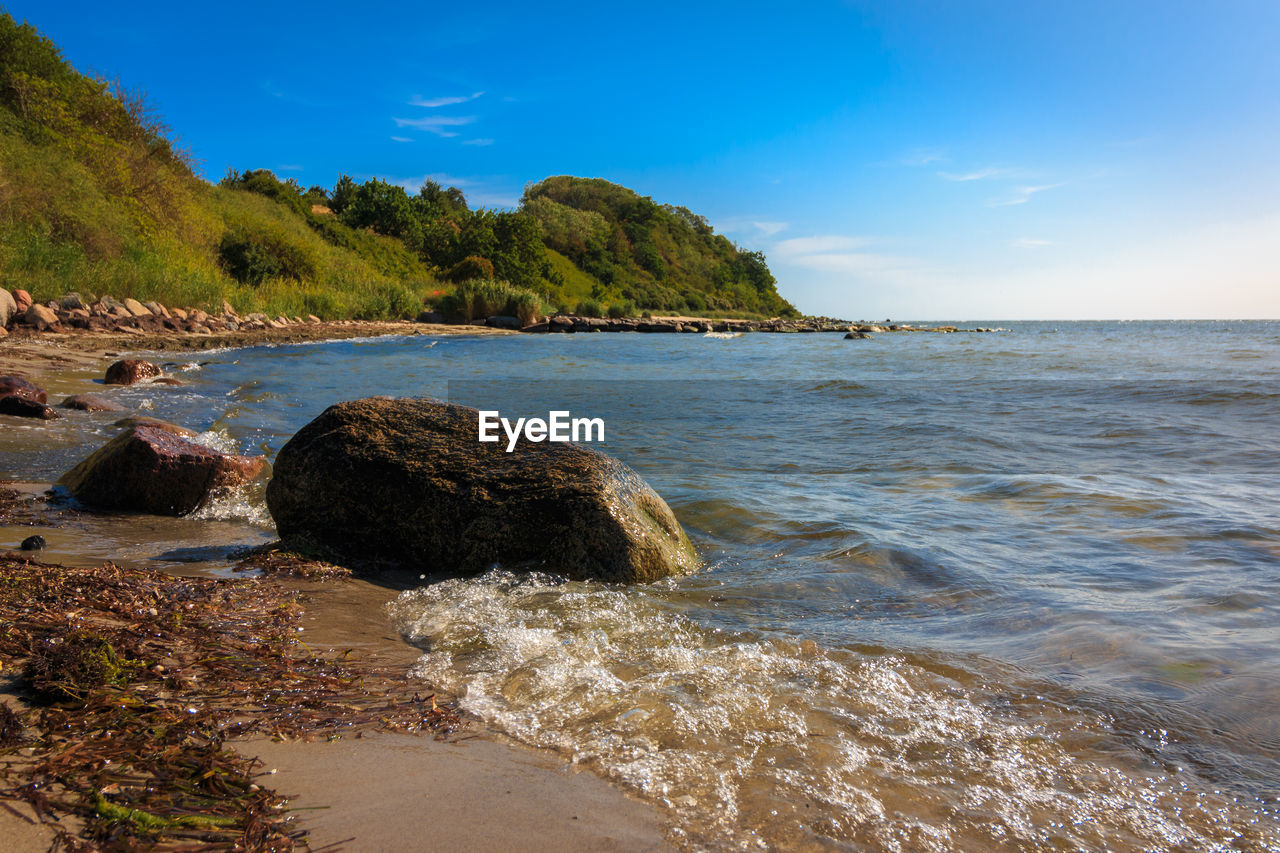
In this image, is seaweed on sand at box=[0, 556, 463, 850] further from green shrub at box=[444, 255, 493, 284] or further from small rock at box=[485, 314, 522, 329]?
green shrub at box=[444, 255, 493, 284]

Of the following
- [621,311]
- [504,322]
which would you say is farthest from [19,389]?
[621,311]

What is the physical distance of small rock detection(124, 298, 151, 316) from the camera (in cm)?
1657

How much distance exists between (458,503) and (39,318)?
14331 millimetres

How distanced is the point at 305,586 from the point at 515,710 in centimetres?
173

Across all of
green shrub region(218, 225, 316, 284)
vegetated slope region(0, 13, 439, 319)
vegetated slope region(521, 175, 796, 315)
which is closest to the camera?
vegetated slope region(0, 13, 439, 319)

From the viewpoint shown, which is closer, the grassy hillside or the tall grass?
the grassy hillside

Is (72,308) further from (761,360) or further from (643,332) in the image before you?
(643,332)

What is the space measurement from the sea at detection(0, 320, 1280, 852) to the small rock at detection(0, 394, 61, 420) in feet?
0.95

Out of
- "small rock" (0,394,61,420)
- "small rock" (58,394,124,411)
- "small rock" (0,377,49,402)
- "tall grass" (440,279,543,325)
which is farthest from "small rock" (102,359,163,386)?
"tall grass" (440,279,543,325)

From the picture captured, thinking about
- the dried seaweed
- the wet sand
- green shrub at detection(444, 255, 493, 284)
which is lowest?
the dried seaweed

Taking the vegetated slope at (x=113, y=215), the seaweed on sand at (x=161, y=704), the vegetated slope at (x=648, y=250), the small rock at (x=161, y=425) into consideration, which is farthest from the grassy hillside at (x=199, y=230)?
the seaweed on sand at (x=161, y=704)

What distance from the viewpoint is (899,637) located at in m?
3.23

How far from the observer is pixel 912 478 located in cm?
669

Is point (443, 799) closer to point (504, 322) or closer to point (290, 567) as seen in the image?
point (290, 567)
